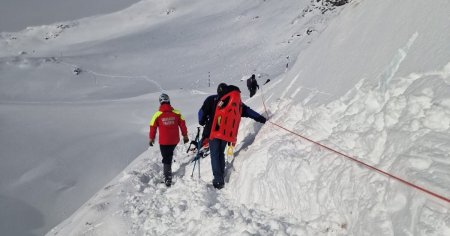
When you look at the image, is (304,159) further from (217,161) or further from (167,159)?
(167,159)

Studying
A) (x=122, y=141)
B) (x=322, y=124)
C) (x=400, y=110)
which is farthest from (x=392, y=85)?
(x=122, y=141)

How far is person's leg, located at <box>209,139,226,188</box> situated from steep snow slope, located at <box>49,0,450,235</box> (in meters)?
0.16

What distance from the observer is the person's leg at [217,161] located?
19.3ft

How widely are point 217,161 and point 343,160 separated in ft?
7.48

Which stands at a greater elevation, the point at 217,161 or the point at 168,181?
the point at 217,161

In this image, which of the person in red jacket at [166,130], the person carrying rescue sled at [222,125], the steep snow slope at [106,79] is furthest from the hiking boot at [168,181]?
the steep snow slope at [106,79]

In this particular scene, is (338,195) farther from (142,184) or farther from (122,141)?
(122,141)

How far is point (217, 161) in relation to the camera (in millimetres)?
5887

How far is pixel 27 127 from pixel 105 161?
190 inches

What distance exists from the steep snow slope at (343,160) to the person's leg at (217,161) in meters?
0.16

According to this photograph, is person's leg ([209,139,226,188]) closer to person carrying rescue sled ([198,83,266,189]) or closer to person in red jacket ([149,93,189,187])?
person carrying rescue sled ([198,83,266,189])

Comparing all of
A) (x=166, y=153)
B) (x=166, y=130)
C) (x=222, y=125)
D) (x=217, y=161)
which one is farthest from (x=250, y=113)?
(x=166, y=153)

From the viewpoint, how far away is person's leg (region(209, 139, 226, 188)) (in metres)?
5.89

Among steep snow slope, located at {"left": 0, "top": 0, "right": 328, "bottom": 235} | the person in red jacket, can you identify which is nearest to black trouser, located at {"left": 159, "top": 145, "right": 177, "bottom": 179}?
the person in red jacket
